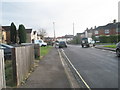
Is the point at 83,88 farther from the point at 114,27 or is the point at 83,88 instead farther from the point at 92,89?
the point at 114,27

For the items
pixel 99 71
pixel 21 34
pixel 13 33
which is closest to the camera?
pixel 99 71

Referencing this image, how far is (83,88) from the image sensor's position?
16.0 ft

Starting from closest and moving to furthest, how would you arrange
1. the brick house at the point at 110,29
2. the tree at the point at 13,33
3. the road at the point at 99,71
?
the road at the point at 99,71
the tree at the point at 13,33
the brick house at the point at 110,29

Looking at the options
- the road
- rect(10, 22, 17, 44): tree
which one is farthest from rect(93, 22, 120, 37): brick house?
the road

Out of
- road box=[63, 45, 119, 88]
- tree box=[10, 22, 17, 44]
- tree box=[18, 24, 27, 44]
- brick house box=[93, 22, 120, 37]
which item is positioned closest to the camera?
road box=[63, 45, 119, 88]

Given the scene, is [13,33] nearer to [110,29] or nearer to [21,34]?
[21,34]

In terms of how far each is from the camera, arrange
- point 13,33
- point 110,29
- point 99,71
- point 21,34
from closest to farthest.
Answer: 1. point 99,71
2. point 13,33
3. point 21,34
4. point 110,29

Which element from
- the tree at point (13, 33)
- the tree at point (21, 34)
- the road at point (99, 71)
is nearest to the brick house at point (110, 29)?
the tree at point (21, 34)

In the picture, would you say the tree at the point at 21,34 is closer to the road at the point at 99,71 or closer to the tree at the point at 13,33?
the tree at the point at 13,33

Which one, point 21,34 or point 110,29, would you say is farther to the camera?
point 110,29

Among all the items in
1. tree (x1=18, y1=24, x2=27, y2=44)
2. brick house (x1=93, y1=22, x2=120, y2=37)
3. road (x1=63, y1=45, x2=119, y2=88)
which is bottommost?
road (x1=63, y1=45, x2=119, y2=88)

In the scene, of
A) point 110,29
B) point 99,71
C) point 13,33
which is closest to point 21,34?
point 13,33

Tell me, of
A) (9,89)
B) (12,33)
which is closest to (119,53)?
(9,89)

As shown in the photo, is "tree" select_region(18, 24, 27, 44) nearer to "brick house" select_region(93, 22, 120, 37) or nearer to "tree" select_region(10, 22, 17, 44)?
"tree" select_region(10, 22, 17, 44)
